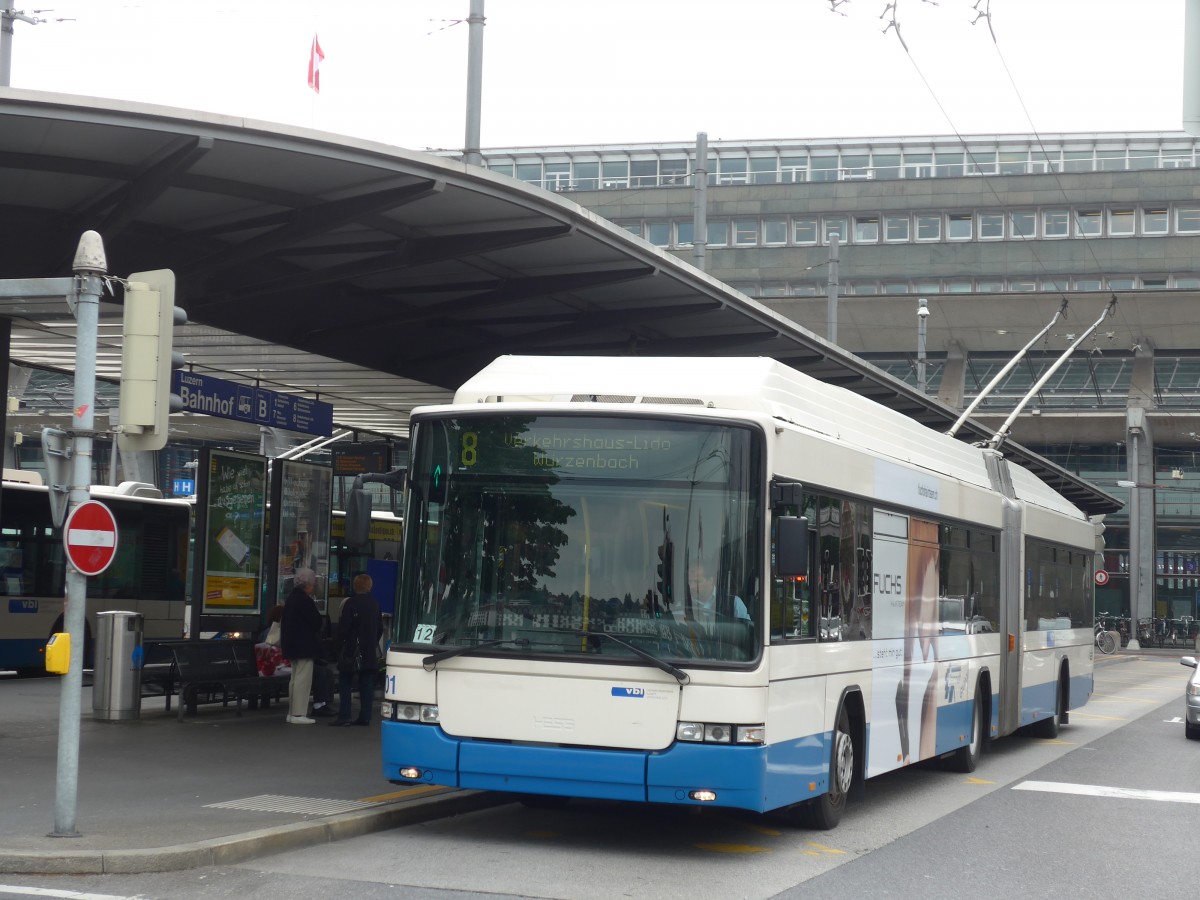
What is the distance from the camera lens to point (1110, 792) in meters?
14.1

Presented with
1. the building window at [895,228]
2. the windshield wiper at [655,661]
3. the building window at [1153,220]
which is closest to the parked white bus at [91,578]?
the windshield wiper at [655,661]

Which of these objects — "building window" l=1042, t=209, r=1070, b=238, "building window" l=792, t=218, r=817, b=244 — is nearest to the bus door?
"building window" l=1042, t=209, r=1070, b=238

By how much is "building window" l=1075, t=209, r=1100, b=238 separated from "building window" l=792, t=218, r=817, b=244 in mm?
9637

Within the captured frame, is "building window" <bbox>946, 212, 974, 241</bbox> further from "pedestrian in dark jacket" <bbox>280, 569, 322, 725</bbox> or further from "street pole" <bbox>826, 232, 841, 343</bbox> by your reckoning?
"pedestrian in dark jacket" <bbox>280, 569, 322, 725</bbox>

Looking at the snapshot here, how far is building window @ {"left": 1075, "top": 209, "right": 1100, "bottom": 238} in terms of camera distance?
188ft

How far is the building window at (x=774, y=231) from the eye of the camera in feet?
200

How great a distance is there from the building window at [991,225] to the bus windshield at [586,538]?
5116 cm

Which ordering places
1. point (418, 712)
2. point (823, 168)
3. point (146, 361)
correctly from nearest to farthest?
point (146, 361) < point (418, 712) < point (823, 168)

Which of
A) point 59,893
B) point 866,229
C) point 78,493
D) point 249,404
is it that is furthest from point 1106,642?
Answer: point 59,893

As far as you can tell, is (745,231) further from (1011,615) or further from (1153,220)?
(1011,615)

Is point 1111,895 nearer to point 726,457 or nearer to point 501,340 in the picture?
point 726,457

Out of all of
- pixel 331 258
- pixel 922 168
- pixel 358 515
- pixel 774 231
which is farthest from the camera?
pixel 922 168

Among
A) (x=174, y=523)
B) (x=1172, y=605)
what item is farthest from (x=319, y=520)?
(x=1172, y=605)

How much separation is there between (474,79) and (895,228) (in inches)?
1778
